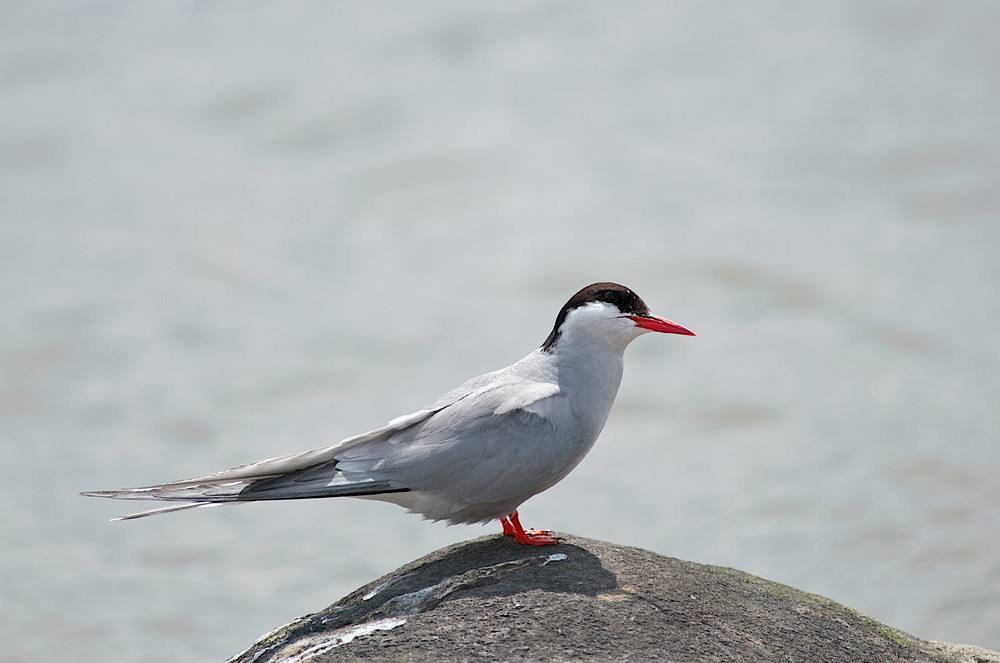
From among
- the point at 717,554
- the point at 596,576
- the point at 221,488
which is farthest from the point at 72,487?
A: the point at 596,576

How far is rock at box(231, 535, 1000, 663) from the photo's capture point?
4879 mm

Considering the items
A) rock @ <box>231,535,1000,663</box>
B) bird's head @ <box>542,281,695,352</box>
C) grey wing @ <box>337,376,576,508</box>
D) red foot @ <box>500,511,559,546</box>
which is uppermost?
bird's head @ <box>542,281,695,352</box>

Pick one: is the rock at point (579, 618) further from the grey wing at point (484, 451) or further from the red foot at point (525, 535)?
the grey wing at point (484, 451)

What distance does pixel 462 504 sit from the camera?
5.85 metres

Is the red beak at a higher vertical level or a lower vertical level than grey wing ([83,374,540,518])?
higher

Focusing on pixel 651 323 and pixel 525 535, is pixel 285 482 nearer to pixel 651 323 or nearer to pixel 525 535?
pixel 525 535

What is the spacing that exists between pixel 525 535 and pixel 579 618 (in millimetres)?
818

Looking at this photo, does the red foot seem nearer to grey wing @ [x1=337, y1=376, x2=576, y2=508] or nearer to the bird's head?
grey wing @ [x1=337, y1=376, x2=576, y2=508]

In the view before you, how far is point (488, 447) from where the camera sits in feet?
19.2

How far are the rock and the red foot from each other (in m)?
0.04

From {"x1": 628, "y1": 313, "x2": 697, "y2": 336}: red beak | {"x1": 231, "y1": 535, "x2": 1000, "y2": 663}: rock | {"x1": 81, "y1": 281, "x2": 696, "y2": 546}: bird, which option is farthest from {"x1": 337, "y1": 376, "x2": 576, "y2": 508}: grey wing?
{"x1": 628, "y1": 313, "x2": 697, "y2": 336}: red beak

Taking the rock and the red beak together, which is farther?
the red beak

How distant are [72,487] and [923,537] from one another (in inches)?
338

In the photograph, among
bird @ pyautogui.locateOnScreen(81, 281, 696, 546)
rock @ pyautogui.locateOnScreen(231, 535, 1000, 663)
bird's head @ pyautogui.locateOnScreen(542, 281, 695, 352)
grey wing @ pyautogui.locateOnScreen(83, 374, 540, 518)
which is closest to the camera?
rock @ pyautogui.locateOnScreen(231, 535, 1000, 663)
